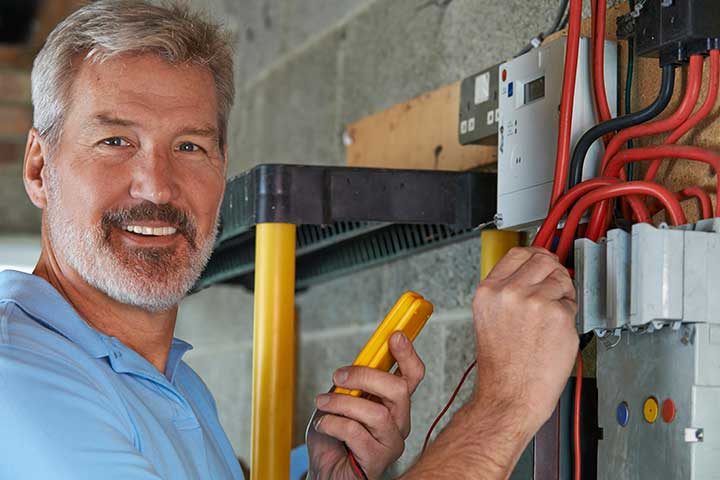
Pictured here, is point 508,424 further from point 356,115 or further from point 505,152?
point 356,115

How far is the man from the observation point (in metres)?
1.03

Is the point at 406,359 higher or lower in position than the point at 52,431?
higher

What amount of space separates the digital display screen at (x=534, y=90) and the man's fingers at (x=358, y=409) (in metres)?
0.42

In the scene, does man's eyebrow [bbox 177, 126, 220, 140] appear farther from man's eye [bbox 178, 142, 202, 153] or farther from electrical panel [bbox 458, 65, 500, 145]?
electrical panel [bbox 458, 65, 500, 145]

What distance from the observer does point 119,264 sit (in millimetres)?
1311

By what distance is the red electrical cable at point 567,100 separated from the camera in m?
1.17

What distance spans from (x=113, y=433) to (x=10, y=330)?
0.51 ft

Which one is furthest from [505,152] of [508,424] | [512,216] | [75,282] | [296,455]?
[296,455]

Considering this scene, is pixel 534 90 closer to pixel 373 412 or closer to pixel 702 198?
pixel 702 198

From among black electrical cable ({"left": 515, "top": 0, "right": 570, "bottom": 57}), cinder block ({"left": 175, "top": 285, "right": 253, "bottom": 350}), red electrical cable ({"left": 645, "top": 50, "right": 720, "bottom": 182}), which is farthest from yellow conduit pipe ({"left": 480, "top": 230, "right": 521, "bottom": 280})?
cinder block ({"left": 175, "top": 285, "right": 253, "bottom": 350})

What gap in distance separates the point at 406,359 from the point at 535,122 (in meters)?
0.33

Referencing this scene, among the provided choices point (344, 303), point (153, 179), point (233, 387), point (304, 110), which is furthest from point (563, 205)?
point (233, 387)

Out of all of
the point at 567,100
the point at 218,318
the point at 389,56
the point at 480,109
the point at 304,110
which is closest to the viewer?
the point at 567,100

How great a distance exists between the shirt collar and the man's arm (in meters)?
0.39
